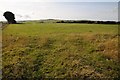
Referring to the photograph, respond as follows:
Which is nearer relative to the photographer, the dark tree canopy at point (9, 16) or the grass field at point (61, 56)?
the grass field at point (61, 56)

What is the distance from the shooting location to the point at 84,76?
23.4m

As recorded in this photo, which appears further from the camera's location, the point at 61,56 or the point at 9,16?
the point at 9,16

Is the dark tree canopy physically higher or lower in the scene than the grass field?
higher

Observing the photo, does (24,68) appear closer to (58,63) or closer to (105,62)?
(58,63)

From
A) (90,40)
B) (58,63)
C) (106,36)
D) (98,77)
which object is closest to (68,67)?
(58,63)

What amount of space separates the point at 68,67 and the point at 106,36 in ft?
36.4

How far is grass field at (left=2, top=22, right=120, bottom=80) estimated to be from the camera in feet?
80.1

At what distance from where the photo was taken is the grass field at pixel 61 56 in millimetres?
24406

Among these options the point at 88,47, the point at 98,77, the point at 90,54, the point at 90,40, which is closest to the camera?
the point at 98,77

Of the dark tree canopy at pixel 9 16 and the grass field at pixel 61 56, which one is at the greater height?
the dark tree canopy at pixel 9 16

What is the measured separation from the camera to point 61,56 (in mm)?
27953

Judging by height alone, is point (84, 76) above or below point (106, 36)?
below

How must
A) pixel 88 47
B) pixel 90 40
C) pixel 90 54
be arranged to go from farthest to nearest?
1. pixel 90 40
2. pixel 88 47
3. pixel 90 54

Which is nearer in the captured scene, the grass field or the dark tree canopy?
the grass field
